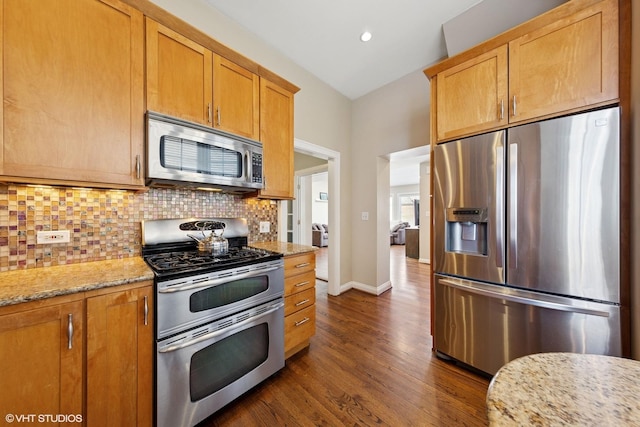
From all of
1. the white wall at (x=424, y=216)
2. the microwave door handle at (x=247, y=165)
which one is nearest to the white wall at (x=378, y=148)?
the microwave door handle at (x=247, y=165)

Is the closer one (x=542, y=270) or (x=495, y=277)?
(x=542, y=270)

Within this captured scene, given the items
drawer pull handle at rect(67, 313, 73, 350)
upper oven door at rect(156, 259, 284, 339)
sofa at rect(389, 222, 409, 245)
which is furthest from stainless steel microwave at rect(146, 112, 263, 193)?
sofa at rect(389, 222, 409, 245)

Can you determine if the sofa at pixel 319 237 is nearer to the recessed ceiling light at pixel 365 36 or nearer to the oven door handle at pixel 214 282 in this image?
the recessed ceiling light at pixel 365 36

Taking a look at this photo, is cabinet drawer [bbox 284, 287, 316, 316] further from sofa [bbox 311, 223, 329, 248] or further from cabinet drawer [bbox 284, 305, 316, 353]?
sofa [bbox 311, 223, 329, 248]

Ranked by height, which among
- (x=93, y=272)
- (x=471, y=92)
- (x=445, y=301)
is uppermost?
(x=471, y=92)

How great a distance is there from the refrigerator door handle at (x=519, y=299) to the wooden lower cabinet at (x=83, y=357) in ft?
6.71

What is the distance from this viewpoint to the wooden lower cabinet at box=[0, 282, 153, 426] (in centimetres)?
90

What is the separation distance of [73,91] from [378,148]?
3051mm

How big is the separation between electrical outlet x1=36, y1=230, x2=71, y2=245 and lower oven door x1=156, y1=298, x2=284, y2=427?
897 millimetres

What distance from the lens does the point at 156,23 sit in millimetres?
1467

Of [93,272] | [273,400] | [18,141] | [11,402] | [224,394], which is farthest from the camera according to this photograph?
[273,400]

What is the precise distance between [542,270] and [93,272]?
265 cm

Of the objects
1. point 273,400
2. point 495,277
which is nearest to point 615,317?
point 495,277

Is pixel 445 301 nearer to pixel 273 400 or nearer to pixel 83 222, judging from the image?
pixel 273 400
